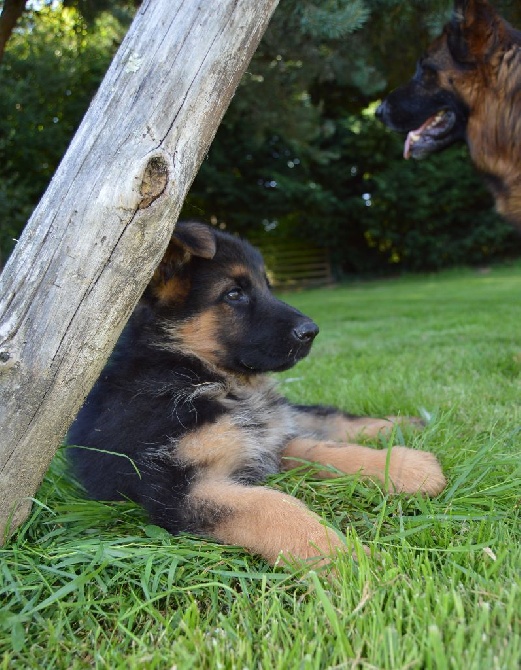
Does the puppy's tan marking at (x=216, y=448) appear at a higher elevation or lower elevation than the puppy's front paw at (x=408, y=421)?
lower

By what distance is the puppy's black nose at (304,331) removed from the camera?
112 inches

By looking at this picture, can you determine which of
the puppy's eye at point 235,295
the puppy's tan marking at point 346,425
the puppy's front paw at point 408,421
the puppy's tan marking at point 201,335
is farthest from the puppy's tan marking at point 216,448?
the puppy's front paw at point 408,421

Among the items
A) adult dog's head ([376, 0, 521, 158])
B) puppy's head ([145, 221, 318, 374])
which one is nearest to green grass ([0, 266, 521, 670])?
puppy's head ([145, 221, 318, 374])

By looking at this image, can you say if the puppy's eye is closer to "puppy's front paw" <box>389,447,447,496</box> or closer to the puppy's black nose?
the puppy's black nose

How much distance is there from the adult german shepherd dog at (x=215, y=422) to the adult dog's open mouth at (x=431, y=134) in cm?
284

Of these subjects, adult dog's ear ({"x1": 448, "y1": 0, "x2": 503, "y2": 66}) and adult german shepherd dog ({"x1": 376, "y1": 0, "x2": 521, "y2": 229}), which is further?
adult german shepherd dog ({"x1": 376, "y1": 0, "x2": 521, "y2": 229})

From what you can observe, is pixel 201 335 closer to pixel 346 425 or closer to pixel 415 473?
pixel 346 425

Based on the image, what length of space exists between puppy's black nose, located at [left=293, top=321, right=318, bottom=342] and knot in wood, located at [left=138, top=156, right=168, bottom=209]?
A: 45.6 inches

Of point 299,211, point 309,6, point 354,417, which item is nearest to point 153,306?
point 354,417

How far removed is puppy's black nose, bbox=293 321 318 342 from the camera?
2844 millimetres

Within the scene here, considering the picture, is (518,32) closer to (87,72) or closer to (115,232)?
(115,232)

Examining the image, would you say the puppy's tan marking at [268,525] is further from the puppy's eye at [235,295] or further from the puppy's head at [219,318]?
the puppy's eye at [235,295]

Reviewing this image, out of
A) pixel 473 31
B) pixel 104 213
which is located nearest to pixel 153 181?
pixel 104 213

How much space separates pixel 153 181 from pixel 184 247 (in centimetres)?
76
